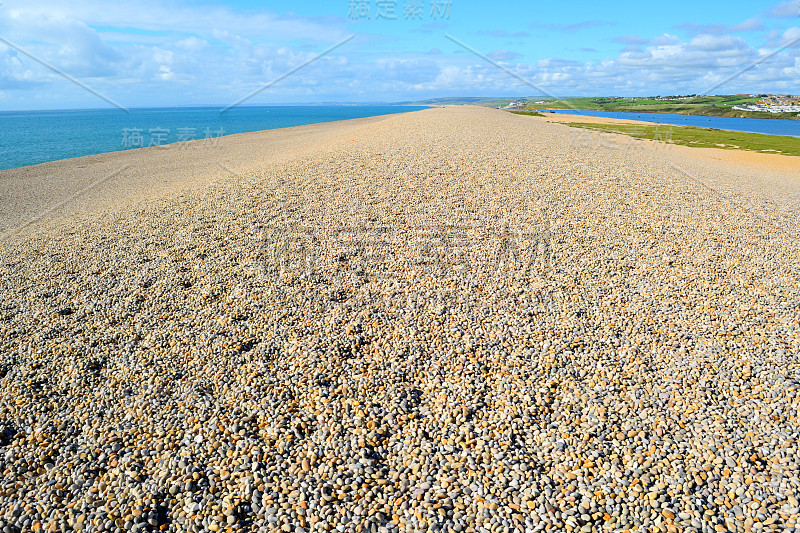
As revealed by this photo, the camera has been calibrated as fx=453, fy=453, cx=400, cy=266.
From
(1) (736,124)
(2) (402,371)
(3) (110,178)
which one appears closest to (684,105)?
(1) (736,124)

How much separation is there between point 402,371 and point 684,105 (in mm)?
142239

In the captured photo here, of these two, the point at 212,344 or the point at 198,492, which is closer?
the point at 198,492

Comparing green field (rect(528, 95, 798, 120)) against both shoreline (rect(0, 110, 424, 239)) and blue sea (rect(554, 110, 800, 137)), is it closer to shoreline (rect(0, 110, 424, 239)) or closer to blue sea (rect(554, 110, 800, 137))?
blue sea (rect(554, 110, 800, 137))

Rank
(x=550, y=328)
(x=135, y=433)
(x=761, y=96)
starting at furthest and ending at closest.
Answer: (x=761, y=96), (x=550, y=328), (x=135, y=433)

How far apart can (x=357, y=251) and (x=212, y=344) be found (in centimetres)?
356

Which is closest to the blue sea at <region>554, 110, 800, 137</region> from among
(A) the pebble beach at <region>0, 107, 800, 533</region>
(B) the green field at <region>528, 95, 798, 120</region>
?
(B) the green field at <region>528, 95, 798, 120</region>

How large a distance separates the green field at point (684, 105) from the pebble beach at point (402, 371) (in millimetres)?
90507

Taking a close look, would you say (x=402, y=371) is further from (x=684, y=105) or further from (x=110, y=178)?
(x=684, y=105)

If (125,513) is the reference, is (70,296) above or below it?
above


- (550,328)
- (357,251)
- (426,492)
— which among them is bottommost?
(426,492)

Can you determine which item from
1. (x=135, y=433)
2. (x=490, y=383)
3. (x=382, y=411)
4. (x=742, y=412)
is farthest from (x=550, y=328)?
(x=135, y=433)

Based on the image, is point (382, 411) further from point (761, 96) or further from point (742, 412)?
point (761, 96)

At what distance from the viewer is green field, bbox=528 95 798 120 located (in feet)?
328

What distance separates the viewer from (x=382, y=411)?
4.77 meters
